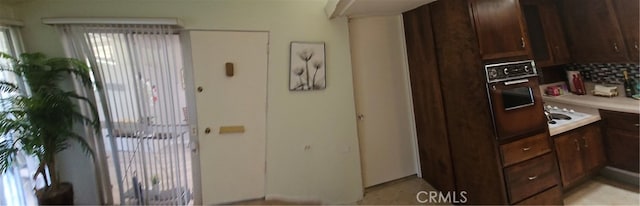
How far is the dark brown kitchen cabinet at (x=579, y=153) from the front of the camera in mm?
1873

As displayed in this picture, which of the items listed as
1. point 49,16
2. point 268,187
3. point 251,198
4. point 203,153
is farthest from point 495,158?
point 49,16

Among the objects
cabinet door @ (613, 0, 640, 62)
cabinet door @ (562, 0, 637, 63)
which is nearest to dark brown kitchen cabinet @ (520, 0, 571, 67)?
cabinet door @ (562, 0, 637, 63)

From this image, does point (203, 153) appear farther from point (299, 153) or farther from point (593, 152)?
point (593, 152)

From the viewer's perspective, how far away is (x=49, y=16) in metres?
1.86

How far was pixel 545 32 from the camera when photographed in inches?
89.4

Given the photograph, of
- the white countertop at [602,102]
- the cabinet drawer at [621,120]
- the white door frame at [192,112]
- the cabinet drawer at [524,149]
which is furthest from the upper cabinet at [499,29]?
the white door frame at [192,112]

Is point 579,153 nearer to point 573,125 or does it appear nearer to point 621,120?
point 573,125

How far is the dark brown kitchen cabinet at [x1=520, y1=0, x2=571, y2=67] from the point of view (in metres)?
2.20

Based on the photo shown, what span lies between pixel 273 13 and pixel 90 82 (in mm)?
1482

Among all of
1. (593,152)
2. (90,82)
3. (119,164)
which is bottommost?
(593,152)

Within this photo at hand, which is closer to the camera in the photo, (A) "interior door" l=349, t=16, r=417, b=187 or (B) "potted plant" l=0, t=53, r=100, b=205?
(B) "potted plant" l=0, t=53, r=100, b=205

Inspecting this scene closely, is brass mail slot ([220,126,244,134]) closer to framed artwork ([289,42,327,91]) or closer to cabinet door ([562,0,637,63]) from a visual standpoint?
framed artwork ([289,42,327,91])

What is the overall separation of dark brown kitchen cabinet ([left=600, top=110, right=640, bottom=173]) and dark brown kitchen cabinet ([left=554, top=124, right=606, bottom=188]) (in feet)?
0.20

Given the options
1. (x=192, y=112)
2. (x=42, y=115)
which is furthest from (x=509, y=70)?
(x=42, y=115)
